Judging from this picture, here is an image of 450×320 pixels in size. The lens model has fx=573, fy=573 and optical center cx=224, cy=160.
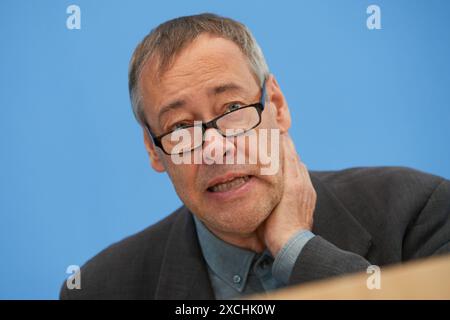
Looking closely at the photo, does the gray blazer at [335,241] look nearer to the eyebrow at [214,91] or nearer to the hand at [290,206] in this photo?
the hand at [290,206]

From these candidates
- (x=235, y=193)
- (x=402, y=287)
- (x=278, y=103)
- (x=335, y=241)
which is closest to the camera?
(x=402, y=287)

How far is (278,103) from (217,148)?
363mm

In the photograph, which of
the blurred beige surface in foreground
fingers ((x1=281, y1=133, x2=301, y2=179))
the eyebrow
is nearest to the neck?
fingers ((x1=281, y1=133, x2=301, y2=179))

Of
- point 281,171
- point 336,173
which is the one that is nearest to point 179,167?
point 281,171

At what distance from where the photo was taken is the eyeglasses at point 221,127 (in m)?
1.66

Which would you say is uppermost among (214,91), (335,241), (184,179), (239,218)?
(214,91)

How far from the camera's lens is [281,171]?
5.77 feet

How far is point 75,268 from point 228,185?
75cm

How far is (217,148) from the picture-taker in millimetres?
1640

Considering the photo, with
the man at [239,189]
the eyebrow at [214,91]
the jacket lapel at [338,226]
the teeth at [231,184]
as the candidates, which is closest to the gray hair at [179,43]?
the man at [239,189]

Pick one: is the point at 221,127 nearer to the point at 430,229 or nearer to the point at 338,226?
the point at 338,226

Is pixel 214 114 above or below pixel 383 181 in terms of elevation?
above

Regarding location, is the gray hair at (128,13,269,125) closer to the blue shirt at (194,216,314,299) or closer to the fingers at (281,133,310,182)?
the fingers at (281,133,310,182)

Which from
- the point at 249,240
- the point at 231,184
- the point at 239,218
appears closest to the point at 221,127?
the point at 231,184
